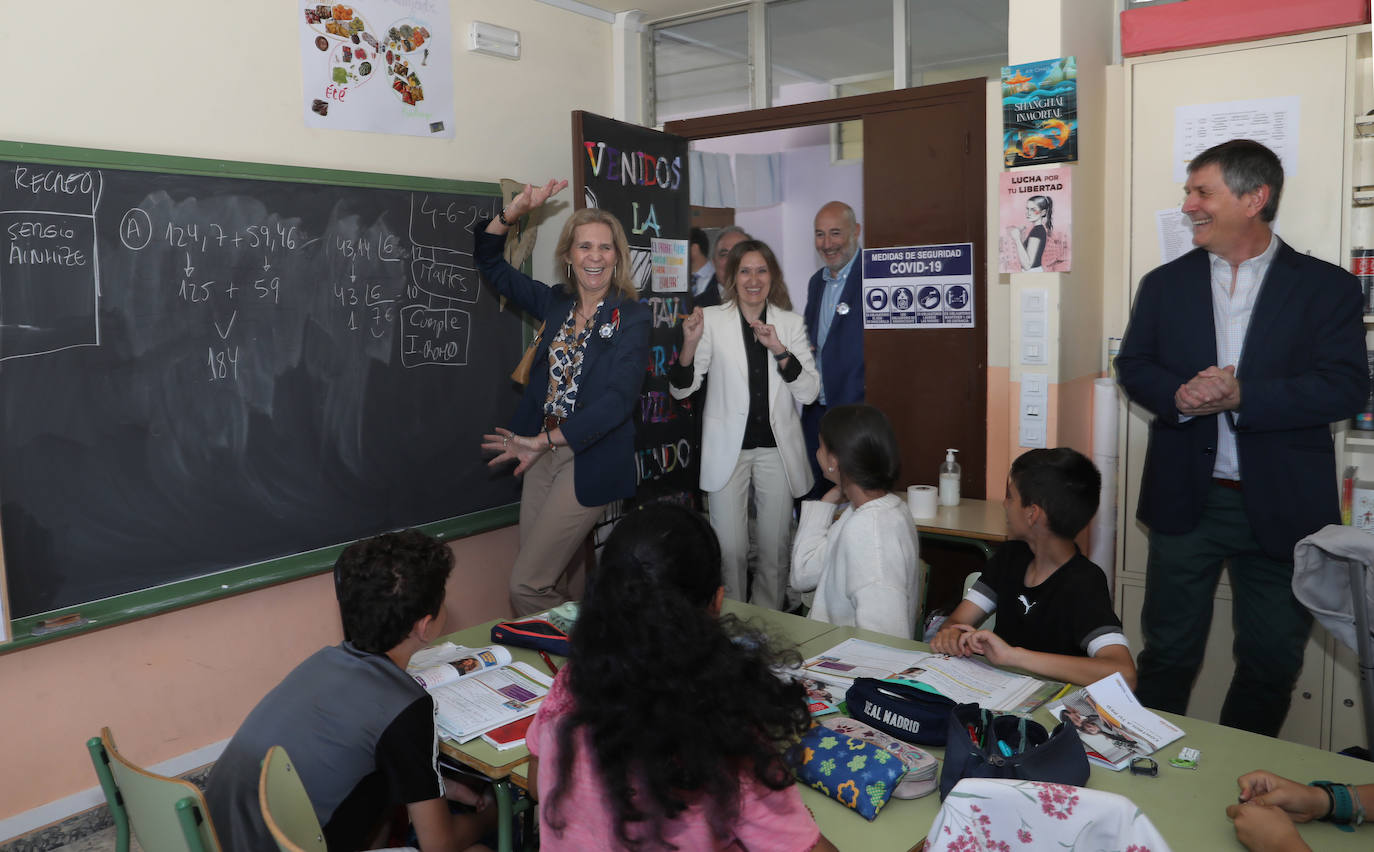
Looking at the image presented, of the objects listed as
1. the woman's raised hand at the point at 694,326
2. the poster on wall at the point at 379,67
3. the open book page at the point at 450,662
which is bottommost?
the open book page at the point at 450,662

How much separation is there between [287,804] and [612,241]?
7.81 feet

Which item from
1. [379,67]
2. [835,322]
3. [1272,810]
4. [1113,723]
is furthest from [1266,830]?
[379,67]

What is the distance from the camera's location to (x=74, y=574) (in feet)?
8.76

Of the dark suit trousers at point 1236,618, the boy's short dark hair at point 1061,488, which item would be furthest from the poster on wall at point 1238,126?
the boy's short dark hair at point 1061,488

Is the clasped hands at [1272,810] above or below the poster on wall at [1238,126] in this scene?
below

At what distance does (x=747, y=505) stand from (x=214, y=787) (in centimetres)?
256

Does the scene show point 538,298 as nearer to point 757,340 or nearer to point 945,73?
point 757,340

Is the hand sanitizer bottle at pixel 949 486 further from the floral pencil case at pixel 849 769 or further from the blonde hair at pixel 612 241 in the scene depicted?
the floral pencil case at pixel 849 769

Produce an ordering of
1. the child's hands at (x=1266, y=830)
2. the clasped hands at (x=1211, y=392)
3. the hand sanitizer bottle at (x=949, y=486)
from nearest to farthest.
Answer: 1. the child's hands at (x=1266, y=830)
2. the clasped hands at (x=1211, y=392)
3. the hand sanitizer bottle at (x=949, y=486)

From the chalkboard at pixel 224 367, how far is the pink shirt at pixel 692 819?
2.06 metres

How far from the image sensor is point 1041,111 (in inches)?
125

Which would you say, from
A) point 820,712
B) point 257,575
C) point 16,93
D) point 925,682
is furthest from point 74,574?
point 925,682

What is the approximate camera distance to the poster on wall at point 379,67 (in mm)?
3199

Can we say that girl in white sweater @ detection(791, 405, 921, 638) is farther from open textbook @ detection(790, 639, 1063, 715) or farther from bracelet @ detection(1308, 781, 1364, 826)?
bracelet @ detection(1308, 781, 1364, 826)
